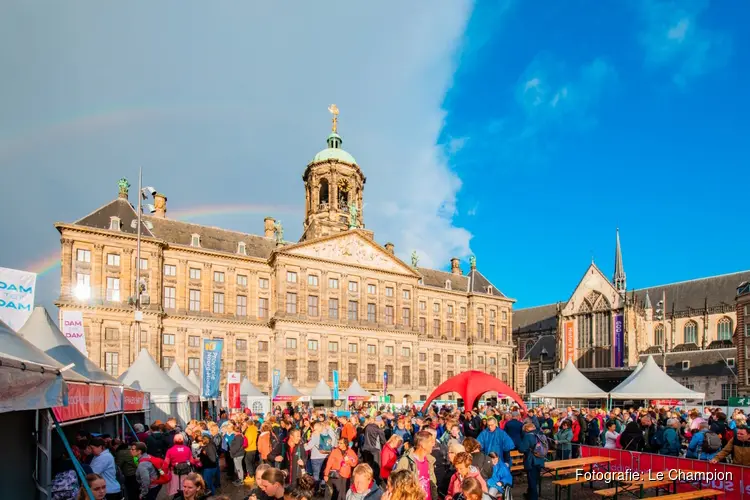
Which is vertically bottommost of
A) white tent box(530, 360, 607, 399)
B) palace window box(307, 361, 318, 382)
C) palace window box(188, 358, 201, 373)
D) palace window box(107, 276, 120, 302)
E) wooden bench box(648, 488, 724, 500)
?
palace window box(307, 361, 318, 382)

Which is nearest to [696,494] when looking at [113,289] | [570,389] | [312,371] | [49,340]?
[49,340]

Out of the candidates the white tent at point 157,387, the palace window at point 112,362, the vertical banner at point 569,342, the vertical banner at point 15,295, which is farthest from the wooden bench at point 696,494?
the vertical banner at point 569,342

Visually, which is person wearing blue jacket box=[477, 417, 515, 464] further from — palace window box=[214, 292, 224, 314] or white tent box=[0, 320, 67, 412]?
palace window box=[214, 292, 224, 314]

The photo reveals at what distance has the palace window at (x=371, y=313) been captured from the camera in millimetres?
57469

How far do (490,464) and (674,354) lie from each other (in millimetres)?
63475

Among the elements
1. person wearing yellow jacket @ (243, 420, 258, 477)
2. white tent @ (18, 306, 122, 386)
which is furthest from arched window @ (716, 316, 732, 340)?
white tent @ (18, 306, 122, 386)

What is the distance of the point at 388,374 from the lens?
→ 188 feet

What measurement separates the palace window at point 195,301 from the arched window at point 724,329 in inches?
2163

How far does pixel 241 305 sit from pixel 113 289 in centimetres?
1119

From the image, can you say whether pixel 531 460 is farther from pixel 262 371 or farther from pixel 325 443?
pixel 262 371

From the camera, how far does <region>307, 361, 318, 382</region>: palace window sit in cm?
5262

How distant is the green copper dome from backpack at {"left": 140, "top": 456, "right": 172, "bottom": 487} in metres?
51.3

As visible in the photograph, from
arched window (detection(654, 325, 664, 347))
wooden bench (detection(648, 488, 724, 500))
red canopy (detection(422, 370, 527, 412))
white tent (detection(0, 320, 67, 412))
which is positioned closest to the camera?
white tent (detection(0, 320, 67, 412))

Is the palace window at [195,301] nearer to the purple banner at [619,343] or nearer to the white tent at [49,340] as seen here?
the white tent at [49,340]
